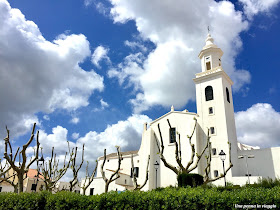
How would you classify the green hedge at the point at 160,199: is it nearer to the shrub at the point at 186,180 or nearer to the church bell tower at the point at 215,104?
the shrub at the point at 186,180

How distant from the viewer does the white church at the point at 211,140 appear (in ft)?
91.5

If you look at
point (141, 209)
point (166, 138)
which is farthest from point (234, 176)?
point (141, 209)

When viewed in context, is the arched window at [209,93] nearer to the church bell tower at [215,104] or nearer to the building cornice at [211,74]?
the church bell tower at [215,104]

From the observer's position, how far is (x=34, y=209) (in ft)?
36.4

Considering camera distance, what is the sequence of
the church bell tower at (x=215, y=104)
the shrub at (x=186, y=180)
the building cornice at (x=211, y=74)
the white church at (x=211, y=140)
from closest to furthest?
the shrub at (x=186, y=180) → the white church at (x=211, y=140) → the church bell tower at (x=215, y=104) → the building cornice at (x=211, y=74)

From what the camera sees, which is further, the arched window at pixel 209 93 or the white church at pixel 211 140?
the arched window at pixel 209 93

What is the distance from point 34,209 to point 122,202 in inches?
211

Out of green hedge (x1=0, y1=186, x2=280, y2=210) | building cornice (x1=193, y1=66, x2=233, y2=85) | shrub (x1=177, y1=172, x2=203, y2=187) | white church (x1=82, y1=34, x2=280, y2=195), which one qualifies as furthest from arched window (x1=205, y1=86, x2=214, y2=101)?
green hedge (x1=0, y1=186, x2=280, y2=210)

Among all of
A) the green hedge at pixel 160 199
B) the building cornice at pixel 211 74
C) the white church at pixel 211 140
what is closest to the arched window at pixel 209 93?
the white church at pixel 211 140

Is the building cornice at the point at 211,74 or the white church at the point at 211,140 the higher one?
the building cornice at the point at 211,74

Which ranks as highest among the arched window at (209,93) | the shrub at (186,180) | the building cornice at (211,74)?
the building cornice at (211,74)

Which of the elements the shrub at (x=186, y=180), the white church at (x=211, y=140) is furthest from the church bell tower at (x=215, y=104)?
the shrub at (x=186, y=180)

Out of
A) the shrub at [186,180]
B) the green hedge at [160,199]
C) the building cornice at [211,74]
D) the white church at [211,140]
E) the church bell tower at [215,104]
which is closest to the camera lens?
the green hedge at [160,199]

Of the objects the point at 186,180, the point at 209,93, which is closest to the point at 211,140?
the point at 209,93
